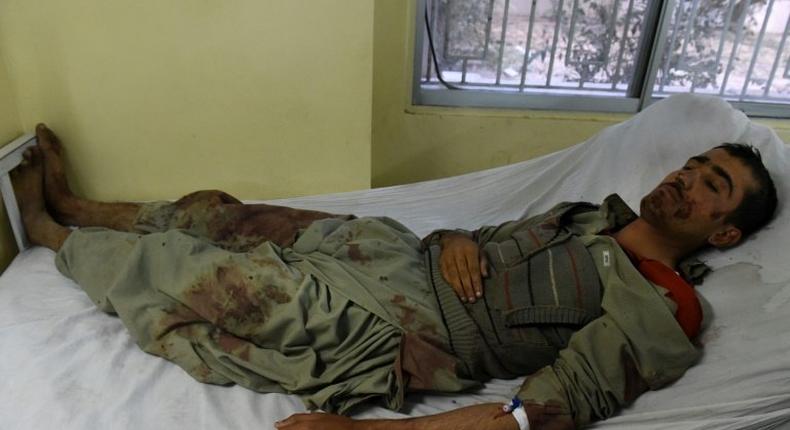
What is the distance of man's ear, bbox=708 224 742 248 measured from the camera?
1132mm

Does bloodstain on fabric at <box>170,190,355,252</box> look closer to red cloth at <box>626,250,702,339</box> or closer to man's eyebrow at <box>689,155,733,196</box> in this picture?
red cloth at <box>626,250,702,339</box>

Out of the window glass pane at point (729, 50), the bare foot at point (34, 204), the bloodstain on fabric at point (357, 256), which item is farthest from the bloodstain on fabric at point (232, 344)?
the window glass pane at point (729, 50)

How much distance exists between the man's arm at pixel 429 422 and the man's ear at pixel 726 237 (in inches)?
24.6

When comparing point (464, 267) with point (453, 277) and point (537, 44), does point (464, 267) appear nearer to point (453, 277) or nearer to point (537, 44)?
point (453, 277)

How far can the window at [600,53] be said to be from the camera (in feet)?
6.77

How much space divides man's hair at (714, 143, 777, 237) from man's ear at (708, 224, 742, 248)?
0.04 ft

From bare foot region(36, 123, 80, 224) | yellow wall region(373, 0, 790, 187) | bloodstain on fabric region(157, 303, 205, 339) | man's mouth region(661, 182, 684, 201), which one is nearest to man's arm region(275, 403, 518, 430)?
bloodstain on fabric region(157, 303, 205, 339)

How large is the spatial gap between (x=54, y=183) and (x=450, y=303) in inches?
48.9

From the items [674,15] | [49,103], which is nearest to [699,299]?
[674,15]

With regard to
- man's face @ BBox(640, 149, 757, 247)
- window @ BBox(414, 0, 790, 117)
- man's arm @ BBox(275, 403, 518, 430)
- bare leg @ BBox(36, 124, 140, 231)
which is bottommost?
man's arm @ BBox(275, 403, 518, 430)

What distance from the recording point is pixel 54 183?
157cm

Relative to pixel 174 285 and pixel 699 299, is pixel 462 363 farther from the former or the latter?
pixel 174 285

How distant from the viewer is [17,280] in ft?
4.21

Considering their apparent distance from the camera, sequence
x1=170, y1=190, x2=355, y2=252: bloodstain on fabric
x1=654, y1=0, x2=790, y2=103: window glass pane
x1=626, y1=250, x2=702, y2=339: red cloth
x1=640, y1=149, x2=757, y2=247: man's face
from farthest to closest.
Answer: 1. x1=654, y1=0, x2=790, y2=103: window glass pane
2. x1=170, y1=190, x2=355, y2=252: bloodstain on fabric
3. x1=640, y1=149, x2=757, y2=247: man's face
4. x1=626, y1=250, x2=702, y2=339: red cloth
